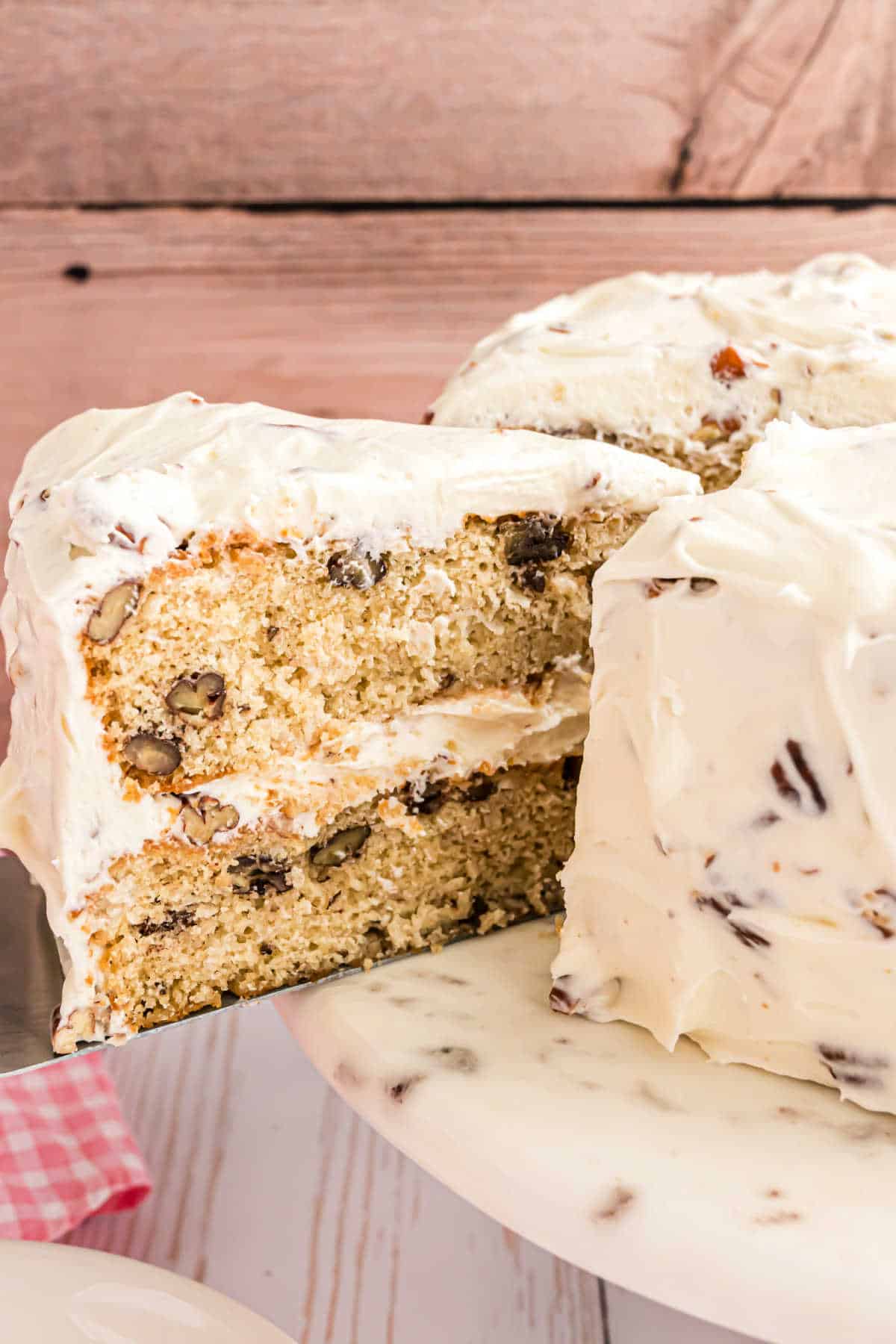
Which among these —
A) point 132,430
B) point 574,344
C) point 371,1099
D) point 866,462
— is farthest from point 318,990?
point 574,344

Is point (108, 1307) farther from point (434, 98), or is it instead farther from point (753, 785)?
point (434, 98)

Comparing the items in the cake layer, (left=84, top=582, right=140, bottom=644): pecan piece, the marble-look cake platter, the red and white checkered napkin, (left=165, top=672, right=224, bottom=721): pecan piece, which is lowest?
the red and white checkered napkin

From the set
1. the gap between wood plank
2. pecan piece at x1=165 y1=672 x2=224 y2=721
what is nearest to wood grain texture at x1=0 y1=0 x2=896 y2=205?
the gap between wood plank

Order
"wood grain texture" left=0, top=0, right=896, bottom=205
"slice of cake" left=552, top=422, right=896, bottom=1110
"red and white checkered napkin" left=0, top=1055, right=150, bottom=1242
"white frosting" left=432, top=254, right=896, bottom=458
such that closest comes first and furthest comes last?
"slice of cake" left=552, top=422, right=896, bottom=1110 → "red and white checkered napkin" left=0, top=1055, right=150, bottom=1242 → "white frosting" left=432, top=254, right=896, bottom=458 → "wood grain texture" left=0, top=0, right=896, bottom=205

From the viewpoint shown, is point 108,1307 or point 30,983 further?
point 30,983

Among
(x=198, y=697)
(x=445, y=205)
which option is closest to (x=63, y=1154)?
(x=198, y=697)

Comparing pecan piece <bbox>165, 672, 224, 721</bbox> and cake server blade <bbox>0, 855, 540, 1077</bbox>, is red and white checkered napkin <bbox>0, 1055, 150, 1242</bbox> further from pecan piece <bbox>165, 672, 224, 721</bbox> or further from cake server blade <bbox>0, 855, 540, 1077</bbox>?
pecan piece <bbox>165, 672, 224, 721</bbox>

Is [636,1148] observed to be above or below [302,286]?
A: below
